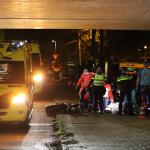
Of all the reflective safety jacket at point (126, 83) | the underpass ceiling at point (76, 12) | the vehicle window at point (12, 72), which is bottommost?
the reflective safety jacket at point (126, 83)

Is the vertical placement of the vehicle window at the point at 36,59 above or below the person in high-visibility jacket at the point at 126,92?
above

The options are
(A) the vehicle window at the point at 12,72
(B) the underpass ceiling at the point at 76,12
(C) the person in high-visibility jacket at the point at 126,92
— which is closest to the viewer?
(B) the underpass ceiling at the point at 76,12

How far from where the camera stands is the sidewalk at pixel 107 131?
10875mm

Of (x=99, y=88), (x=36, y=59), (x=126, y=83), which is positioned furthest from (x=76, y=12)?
(x=36, y=59)

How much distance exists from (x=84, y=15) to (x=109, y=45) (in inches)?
955

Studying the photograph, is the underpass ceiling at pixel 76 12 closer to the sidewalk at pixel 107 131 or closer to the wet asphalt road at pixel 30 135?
the sidewalk at pixel 107 131

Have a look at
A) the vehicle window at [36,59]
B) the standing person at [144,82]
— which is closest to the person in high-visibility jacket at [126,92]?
the standing person at [144,82]

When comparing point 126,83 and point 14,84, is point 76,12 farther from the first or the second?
point 126,83

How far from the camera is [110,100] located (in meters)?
19.7

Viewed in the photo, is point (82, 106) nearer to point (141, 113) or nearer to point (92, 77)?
point (92, 77)

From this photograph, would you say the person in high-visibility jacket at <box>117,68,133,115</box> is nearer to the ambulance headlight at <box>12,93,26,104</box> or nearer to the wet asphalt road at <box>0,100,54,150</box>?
the wet asphalt road at <box>0,100,54,150</box>

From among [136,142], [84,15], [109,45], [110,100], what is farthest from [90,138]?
[109,45]

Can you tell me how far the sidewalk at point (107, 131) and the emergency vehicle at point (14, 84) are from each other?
141 cm

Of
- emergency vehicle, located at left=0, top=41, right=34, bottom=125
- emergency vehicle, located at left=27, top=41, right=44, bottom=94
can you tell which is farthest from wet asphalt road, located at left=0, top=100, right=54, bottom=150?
emergency vehicle, located at left=27, top=41, right=44, bottom=94
